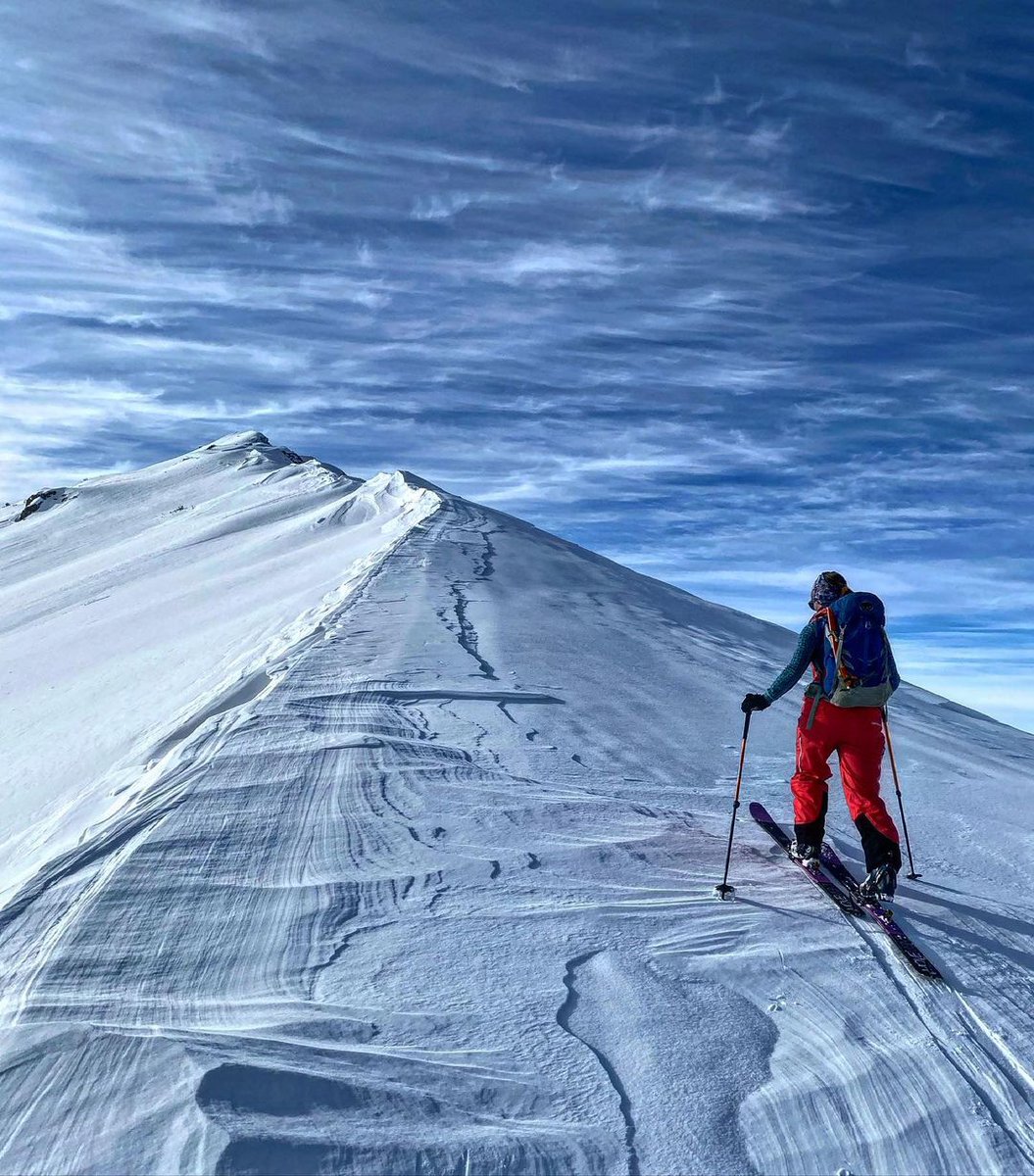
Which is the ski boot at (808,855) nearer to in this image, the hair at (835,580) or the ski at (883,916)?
the ski at (883,916)

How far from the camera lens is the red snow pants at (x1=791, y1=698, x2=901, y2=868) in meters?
4.46

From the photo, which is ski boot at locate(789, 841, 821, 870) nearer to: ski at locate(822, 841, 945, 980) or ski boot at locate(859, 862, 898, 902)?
ski at locate(822, 841, 945, 980)

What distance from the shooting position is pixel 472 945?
3385 mm

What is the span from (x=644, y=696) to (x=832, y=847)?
10.6ft

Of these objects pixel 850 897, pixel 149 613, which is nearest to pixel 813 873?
pixel 850 897

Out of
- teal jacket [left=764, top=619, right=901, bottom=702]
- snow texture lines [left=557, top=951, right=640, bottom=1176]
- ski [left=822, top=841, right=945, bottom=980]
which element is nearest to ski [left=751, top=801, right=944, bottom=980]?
ski [left=822, top=841, right=945, bottom=980]

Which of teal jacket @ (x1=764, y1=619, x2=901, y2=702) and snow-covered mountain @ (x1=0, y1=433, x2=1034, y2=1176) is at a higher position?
teal jacket @ (x1=764, y1=619, x2=901, y2=702)

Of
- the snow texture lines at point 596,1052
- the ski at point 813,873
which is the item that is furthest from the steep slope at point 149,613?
the ski at point 813,873

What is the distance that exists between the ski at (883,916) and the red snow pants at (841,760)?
0.17 m

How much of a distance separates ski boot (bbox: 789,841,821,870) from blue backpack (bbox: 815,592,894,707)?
0.72 metres

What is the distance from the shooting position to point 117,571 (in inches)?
778

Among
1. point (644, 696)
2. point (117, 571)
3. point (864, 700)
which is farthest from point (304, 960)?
point (117, 571)

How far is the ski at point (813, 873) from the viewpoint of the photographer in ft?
13.1

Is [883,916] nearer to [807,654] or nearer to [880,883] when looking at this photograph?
[880,883]
